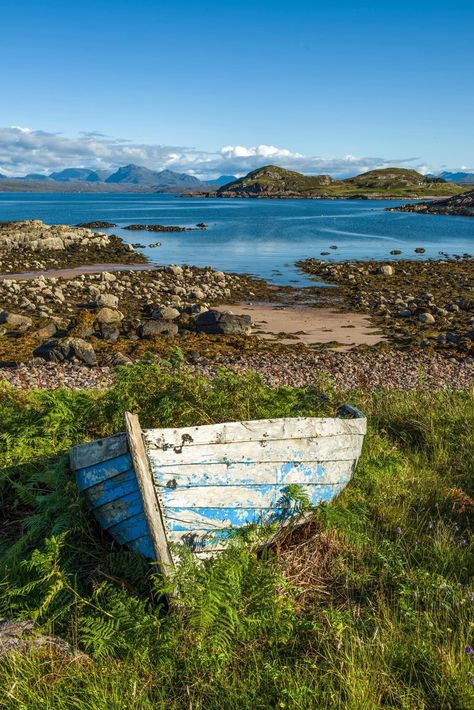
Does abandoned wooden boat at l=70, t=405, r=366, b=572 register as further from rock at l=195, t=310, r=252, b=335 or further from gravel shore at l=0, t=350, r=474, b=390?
rock at l=195, t=310, r=252, b=335

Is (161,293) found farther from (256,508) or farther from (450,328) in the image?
(256,508)

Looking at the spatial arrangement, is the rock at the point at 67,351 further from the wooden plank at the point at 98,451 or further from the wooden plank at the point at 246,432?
the wooden plank at the point at 246,432

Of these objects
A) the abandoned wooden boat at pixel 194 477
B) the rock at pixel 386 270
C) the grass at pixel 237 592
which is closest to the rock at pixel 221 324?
the grass at pixel 237 592

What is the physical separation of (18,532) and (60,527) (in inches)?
43.2

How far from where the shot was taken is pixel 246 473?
492cm

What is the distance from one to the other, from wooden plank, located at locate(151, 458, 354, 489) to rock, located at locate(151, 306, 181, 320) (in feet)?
57.9

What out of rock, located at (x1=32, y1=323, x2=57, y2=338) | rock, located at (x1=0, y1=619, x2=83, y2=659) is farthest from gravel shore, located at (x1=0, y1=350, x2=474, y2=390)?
Result: rock, located at (x1=0, y1=619, x2=83, y2=659)

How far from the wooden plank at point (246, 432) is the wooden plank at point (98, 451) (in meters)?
0.27

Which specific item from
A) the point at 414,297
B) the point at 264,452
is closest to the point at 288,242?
the point at 414,297

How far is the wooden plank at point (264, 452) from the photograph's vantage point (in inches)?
181

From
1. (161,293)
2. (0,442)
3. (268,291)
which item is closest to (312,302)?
(268,291)

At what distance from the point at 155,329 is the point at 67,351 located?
13.0 feet

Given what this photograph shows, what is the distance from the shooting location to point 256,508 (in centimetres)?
504

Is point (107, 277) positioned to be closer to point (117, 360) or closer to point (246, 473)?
point (117, 360)
